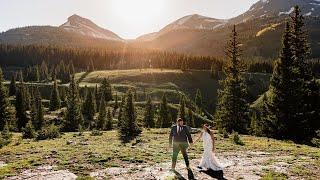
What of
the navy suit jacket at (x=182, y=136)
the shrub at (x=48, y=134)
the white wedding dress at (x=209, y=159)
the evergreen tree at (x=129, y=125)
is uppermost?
the navy suit jacket at (x=182, y=136)

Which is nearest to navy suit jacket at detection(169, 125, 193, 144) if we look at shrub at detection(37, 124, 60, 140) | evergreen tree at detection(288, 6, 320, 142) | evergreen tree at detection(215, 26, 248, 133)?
evergreen tree at detection(288, 6, 320, 142)

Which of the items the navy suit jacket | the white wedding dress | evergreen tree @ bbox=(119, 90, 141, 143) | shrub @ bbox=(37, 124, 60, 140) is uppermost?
the navy suit jacket

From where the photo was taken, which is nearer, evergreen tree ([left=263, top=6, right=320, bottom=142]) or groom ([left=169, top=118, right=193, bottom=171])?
groom ([left=169, top=118, right=193, bottom=171])

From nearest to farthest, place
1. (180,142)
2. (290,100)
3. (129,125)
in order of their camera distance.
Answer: (180,142)
(290,100)
(129,125)

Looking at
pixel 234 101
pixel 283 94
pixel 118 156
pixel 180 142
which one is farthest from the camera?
pixel 234 101

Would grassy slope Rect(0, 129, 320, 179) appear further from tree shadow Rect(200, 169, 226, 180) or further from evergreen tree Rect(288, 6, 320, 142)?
evergreen tree Rect(288, 6, 320, 142)

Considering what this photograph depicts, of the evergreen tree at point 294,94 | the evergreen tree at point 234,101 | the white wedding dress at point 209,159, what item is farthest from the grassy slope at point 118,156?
the evergreen tree at point 234,101

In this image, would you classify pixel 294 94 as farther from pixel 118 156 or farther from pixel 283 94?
pixel 118 156

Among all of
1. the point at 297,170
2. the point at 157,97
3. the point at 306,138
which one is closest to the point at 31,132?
the point at 306,138

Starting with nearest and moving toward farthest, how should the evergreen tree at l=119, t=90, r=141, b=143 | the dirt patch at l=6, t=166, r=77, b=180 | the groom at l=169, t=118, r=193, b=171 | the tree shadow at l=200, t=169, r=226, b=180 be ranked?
the tree shadow at l=200, t=169, r=226, b=180, the dirt patch at l=6, t=166, r=77, b=180, the groom at l=169, t=118, r=193, b=171, the evergreen tree at l=119, t=90, r=141, b=143

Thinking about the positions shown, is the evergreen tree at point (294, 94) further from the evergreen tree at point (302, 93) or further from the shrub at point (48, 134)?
the shrub at point (48, 134)

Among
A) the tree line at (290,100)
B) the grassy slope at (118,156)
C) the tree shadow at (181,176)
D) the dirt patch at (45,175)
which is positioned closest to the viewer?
the tree shadow at (181,176)

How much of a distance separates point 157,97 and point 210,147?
17045cm

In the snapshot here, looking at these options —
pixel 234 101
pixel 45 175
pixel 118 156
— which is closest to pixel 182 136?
pixel 118 156
